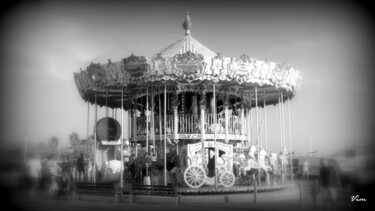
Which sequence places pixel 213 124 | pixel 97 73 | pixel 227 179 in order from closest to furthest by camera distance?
pixel 227 179 < pixel 97 73 < pixel 213 124

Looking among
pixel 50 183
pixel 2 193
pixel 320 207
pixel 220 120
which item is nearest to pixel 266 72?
pixel 220 120

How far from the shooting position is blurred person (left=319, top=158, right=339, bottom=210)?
10891 mm

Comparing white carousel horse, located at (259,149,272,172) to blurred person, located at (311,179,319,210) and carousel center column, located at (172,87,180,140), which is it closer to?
carousel center column, located at (172,87,180,140)

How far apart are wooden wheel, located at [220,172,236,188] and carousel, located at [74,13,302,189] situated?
40 mm

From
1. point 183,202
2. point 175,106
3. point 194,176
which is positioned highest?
point 175,106

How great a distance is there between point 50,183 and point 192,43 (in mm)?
11316

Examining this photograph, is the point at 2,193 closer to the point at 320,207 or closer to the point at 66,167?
the point at 66,167

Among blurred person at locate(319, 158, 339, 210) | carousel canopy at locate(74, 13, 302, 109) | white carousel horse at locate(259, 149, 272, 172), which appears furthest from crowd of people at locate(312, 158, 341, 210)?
carousel canopy at locate(74, 13, 302, 109)

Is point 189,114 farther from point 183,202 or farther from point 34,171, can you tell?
point 34,171

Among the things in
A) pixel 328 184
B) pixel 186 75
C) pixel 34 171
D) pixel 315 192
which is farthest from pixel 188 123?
pixel 328 184

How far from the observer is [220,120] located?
22.1 m

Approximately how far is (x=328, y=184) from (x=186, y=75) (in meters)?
8.79

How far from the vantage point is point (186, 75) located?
59.9 feet

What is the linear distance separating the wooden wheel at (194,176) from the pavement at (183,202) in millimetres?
1424
